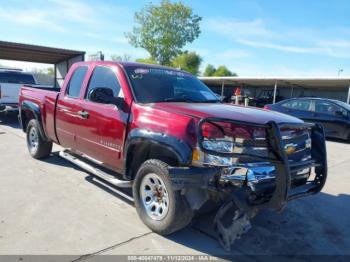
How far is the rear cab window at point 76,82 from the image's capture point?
17.2 feet

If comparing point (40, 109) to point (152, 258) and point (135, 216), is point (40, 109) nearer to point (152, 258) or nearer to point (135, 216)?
point (135, 216)

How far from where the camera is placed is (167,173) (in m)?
3.41

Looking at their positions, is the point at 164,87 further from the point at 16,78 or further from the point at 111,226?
the point at 16,78

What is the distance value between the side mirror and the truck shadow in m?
1.41

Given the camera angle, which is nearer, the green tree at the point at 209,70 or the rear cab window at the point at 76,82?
the rear cab window at the point at 76,82

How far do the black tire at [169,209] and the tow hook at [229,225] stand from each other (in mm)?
320

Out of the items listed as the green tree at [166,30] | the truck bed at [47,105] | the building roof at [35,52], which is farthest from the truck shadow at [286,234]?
the green tree at [166,30]

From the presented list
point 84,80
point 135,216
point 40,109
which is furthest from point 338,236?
point 40,109

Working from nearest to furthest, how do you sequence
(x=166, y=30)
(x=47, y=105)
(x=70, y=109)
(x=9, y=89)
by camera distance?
(x=70, y=109) < (x=47, y=105) < (x=9, y=89) < (x=166, y=30)

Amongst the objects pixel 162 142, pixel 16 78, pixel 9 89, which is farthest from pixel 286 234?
pixel 16 78

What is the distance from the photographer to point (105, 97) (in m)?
4.11

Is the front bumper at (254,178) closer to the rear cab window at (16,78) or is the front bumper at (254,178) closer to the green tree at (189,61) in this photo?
the rear cab window at (16,78)

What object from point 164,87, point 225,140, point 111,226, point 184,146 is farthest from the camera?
point 164,87

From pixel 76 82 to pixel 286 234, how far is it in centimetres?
377
